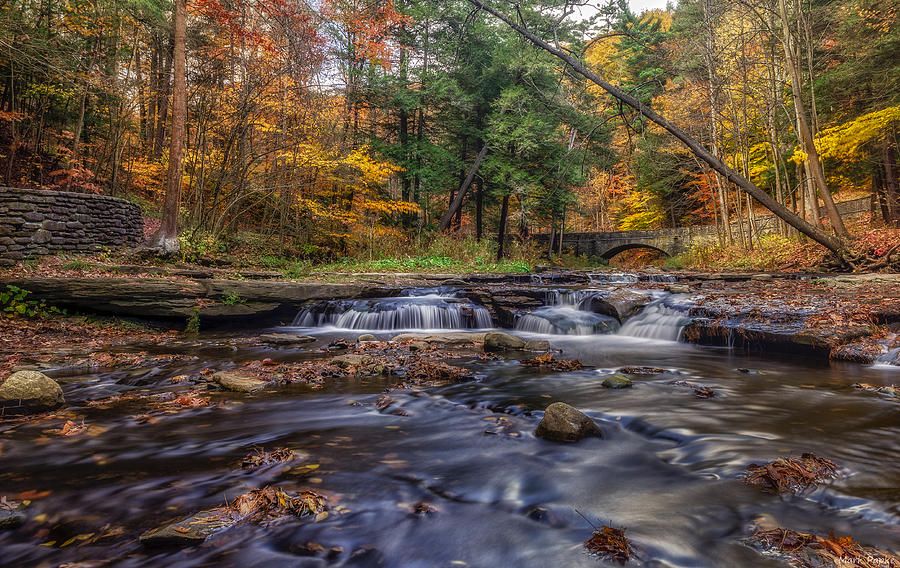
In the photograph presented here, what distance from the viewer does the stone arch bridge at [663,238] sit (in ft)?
70.0

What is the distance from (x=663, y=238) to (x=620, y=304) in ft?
68.5

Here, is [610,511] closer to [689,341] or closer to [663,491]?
[663,491]

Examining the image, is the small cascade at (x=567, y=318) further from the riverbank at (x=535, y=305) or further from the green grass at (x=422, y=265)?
the green grass at (x=422, y=265)

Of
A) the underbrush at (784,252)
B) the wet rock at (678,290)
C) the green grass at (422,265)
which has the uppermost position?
the underbrush at (784,252)

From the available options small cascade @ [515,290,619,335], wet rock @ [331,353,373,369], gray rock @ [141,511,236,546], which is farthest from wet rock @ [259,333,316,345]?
gray rock @ [141,511,236,546]

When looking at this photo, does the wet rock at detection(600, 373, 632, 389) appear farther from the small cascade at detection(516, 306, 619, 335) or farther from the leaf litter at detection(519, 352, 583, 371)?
the small cascade at detection(516, 306, 619, 335)

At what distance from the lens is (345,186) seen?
57.8 feet

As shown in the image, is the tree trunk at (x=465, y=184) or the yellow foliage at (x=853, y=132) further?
the tree trunk at (x=465, y=184)

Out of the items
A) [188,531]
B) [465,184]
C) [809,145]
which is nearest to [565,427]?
[188,531]

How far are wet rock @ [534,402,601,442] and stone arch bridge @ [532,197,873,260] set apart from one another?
2009 cm

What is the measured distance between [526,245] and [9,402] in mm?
20431

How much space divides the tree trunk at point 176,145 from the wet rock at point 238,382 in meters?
8.54

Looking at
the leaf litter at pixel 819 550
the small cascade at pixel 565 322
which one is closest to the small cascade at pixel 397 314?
the small cascade at pixel 565 322

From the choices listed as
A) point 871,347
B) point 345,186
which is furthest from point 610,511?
point 345,186
